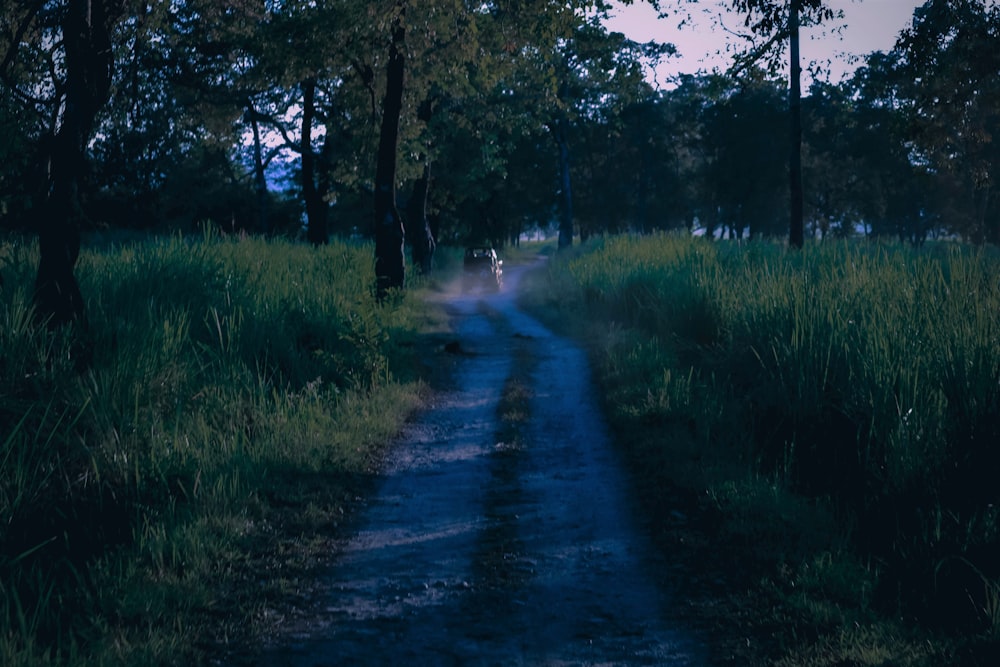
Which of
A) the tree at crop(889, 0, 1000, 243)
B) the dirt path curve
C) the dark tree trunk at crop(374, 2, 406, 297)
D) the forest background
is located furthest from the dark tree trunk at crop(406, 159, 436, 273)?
the dirt path curve

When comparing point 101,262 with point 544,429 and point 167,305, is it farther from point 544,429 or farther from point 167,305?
point 544,429

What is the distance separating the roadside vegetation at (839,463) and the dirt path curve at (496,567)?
0.46m

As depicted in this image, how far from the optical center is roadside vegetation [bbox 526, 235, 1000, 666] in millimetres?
5180

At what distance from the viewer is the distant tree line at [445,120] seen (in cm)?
1336

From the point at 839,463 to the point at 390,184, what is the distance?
1435 cm

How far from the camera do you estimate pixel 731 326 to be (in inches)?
460

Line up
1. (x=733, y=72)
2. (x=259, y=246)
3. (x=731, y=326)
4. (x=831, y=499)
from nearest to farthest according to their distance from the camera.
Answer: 1. (x=831, y=499)
2. (x=731, y=326)
3. (x=259, y=246)
4. (x=733, y=72)

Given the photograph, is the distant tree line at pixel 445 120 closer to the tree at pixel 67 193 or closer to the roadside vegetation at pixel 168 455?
the tree at pixel 67 193

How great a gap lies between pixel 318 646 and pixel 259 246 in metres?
14.7

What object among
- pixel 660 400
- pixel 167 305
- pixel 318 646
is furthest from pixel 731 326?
pixel 318 646

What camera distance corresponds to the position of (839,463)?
7.69 metres

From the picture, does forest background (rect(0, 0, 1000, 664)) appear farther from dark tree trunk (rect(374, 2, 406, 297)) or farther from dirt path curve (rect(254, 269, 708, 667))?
dirt path curve (rect(254, 269, 708, 667))

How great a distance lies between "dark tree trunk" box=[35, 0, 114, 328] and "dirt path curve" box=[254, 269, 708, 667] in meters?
3.87

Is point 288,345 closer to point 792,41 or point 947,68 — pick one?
point 947,68
